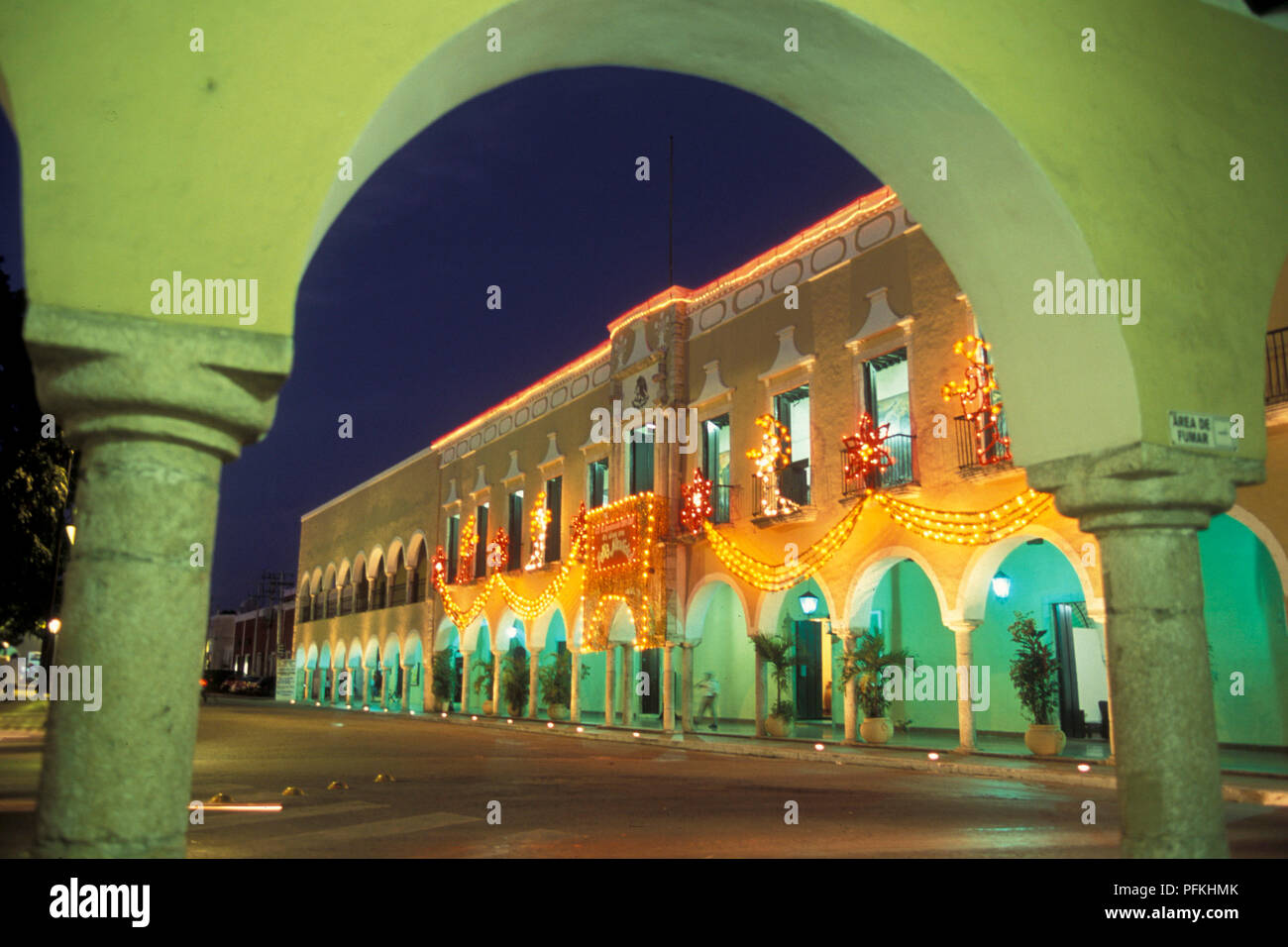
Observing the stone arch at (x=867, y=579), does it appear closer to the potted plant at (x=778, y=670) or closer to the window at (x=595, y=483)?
the potted plant at (x=778, y=670)

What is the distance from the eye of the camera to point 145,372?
313 centimetres

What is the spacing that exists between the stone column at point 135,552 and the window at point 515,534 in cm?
2267

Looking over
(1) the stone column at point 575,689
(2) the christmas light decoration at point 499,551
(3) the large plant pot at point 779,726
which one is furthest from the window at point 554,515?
(3) the large plant pot at point 779,726

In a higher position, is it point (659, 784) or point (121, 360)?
point (121, 360)

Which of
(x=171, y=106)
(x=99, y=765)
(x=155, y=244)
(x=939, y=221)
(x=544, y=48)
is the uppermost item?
(x=544, y=48)

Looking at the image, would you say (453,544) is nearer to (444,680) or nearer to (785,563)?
(444,680)

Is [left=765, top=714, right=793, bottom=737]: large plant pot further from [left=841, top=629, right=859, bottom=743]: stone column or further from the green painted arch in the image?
the green painted arch

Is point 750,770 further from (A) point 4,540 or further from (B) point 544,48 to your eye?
(A) point 4,540

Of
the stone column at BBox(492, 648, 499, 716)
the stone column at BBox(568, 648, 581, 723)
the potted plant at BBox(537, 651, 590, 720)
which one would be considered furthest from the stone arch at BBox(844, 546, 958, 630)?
the stone column at BBox(492, 648, 499, 716)

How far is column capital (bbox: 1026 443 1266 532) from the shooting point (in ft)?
15.1

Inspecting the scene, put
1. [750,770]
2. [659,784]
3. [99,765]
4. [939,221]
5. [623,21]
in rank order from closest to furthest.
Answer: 1. [99,765]
2. [623,21]
3. [939,221]
4. [659,784]
5. [750,770]

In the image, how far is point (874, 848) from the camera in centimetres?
627

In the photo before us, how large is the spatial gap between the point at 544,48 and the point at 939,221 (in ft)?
6.76
